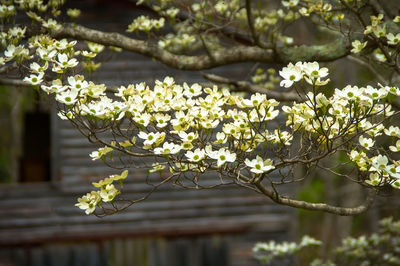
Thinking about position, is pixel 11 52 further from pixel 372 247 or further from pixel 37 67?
pixel 372 247

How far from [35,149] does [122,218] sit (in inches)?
269

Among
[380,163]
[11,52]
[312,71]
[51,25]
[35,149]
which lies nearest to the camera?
[312,71]

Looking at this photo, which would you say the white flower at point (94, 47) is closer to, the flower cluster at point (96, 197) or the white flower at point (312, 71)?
the flower cluster at point (96, 197)

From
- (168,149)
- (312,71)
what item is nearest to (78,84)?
(168,149)

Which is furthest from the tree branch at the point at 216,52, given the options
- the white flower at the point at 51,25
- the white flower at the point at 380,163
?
the white flower at the point at 380,163

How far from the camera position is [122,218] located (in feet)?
24.7

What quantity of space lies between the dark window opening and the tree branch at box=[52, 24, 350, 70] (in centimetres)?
954

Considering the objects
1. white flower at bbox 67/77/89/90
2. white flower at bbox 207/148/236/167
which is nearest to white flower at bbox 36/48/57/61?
white flower at bbox 67/77/89/90

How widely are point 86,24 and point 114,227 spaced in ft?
9.52

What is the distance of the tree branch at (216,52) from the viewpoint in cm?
381

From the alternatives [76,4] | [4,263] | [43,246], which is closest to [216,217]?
[43,246]

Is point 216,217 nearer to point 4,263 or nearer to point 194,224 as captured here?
point 194,224

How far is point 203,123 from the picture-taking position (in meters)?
2.60

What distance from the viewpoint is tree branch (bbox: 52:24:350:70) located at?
3814mm
